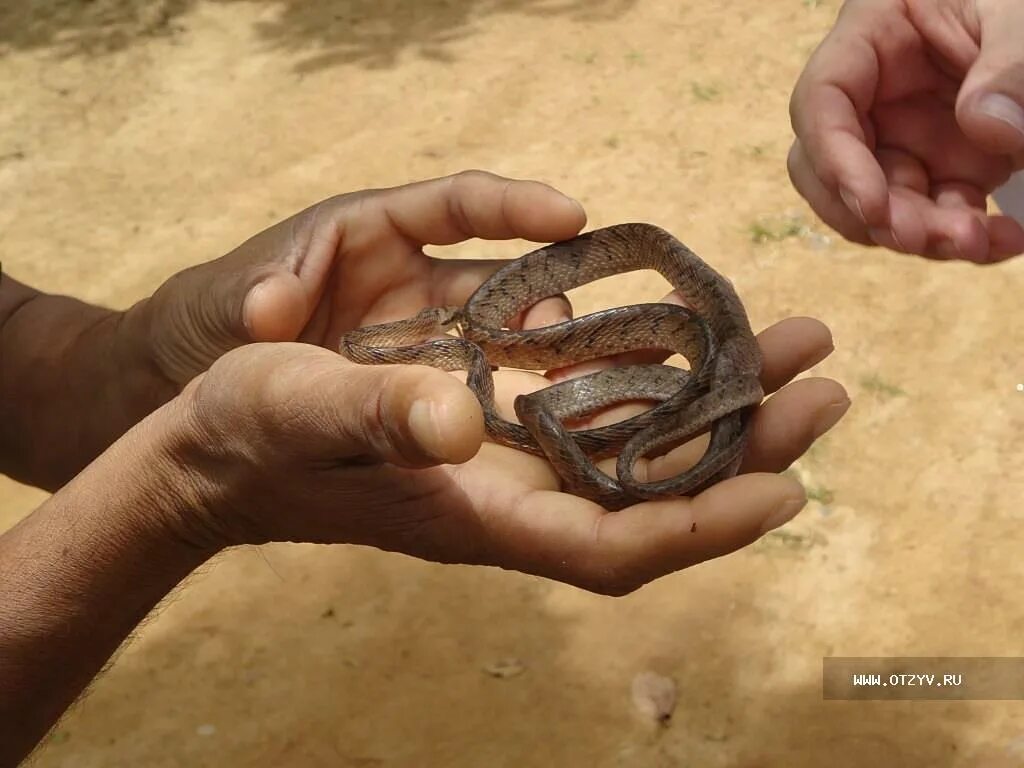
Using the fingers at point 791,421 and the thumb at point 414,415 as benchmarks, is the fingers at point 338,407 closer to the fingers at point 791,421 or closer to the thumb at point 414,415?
the thumb at point 414,415

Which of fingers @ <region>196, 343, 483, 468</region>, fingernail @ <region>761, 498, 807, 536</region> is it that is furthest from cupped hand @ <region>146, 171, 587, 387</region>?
fingernail @ <region>761, 498, 807, 536</region>

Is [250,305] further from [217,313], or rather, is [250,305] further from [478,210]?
[478,210]

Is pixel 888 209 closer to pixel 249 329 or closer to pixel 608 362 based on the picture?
pixel 608 362

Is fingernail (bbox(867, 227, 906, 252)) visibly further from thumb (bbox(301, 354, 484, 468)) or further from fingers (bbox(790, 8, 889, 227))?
thumb (bbox(301, 354, 484, 468))

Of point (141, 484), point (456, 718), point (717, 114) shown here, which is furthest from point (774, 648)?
point (717, 114)

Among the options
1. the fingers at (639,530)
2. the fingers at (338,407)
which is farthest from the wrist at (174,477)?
the fingers at (639,530)

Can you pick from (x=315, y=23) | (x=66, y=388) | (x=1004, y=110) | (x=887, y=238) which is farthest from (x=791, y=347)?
(x=315, y=23)
